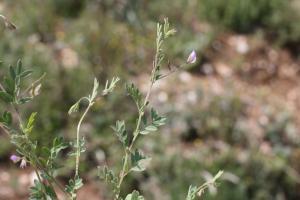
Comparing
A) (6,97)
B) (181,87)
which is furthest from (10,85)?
(181,87)

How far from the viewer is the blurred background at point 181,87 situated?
12.8 feet

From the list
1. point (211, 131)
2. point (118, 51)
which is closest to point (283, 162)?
point (211, 131)

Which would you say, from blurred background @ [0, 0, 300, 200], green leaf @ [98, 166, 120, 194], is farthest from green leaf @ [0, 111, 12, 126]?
blurred background @ [0, 0, 300, 200]

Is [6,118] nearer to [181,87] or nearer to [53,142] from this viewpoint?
[53,142]

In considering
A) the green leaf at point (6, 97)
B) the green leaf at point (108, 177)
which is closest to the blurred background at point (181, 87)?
the green leaf at point (108, 177)

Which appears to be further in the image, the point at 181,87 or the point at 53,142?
the point at 181,87

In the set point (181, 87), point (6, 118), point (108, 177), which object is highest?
point (6, 118)

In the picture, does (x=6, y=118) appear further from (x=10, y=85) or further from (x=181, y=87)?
→ (x=181, y=87)

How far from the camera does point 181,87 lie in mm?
4711

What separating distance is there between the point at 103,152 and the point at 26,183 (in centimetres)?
49

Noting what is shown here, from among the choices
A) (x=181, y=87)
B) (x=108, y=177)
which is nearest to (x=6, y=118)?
(x=108, y=177)

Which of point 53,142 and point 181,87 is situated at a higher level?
point 53,142

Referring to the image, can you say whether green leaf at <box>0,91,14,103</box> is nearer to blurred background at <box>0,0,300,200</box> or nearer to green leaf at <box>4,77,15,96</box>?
green leaf at <box>4,77,15,96</box>

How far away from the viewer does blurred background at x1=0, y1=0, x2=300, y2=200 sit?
392 cm
